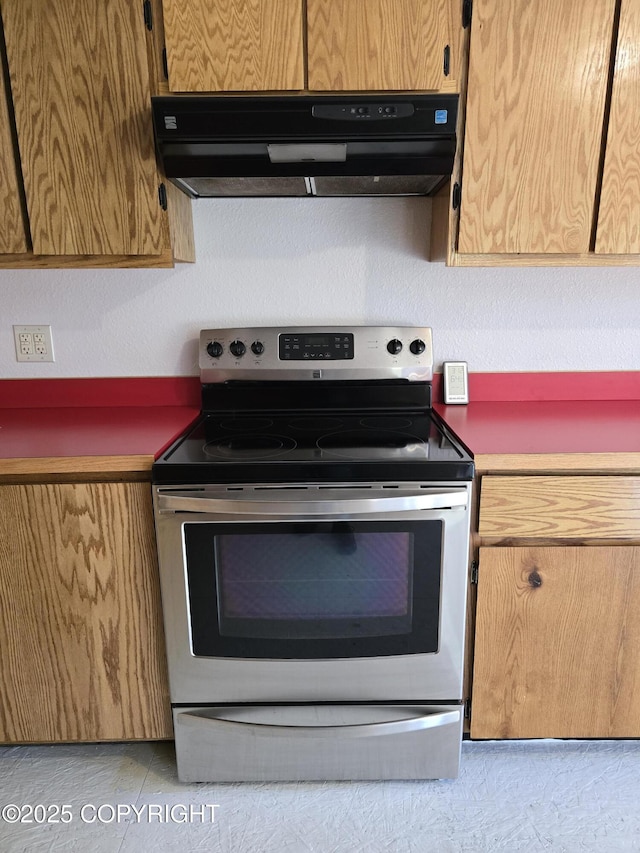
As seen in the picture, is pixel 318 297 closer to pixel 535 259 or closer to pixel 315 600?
pixel 535 259

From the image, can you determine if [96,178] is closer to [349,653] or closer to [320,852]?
[349,653]

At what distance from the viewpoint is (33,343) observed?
1.83m

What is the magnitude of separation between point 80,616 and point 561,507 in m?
1.22

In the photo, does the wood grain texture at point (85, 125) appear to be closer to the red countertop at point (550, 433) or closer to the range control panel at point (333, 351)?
the range control panel at point (333, 351)

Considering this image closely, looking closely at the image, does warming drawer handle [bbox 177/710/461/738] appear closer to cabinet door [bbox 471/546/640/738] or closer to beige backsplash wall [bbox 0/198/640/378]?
cabinet door [bbox 471/546/640/738]

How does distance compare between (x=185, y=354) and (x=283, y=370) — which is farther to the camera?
(x=185, y=354)

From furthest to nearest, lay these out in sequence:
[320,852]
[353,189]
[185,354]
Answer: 1. [185,354]
2. [353,189]
3. [320,852]

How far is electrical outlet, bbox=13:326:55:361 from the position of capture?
5.98 ft

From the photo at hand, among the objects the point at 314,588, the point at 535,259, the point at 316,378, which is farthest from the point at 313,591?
the point at 535,259

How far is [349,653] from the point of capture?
54.4 inches

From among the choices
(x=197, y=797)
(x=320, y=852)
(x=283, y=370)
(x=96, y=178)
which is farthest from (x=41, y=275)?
(x=320, y=852)

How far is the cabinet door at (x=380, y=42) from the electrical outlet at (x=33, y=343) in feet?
3.72

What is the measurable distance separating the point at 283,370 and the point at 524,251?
0.77 metres

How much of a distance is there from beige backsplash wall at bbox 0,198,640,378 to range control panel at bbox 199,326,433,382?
0.12 m
